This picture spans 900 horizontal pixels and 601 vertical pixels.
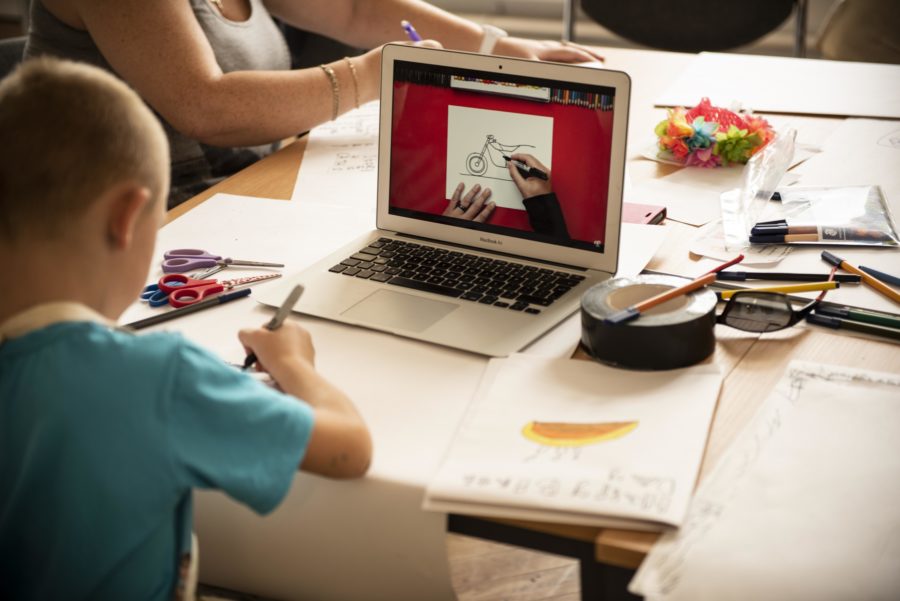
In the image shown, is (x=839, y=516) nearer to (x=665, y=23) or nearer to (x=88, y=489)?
(x=88, y=489)

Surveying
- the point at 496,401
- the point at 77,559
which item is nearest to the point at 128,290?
the point at 77,559

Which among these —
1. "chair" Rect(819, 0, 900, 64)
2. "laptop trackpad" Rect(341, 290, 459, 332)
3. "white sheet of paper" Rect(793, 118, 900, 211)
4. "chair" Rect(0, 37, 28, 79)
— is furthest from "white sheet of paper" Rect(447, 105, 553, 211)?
"chair" Rect(819, 0, 900, 64)

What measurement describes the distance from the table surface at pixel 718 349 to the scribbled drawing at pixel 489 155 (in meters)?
0.23

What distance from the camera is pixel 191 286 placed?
3.57 feet

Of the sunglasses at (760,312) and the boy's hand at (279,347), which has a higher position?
the sunglasses at (760,312)

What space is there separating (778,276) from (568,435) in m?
0.43

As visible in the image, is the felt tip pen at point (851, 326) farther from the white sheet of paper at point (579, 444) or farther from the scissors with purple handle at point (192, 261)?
the scissors with purple handle at point (192, 261)

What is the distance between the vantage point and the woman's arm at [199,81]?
1.44 meters

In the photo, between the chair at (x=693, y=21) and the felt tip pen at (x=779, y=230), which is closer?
the felt tip pen at (x=779, y=230)

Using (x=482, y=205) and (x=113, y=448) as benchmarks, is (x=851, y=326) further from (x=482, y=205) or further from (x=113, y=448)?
(x=113, y=448)

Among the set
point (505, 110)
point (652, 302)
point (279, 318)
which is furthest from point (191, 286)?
point (652, 302)

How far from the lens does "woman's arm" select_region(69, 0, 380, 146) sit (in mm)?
1442

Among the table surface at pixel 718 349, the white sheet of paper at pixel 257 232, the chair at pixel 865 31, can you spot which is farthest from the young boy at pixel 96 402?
the chair at pixel 865 31

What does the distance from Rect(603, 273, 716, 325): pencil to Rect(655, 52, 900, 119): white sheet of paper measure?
724 mm
